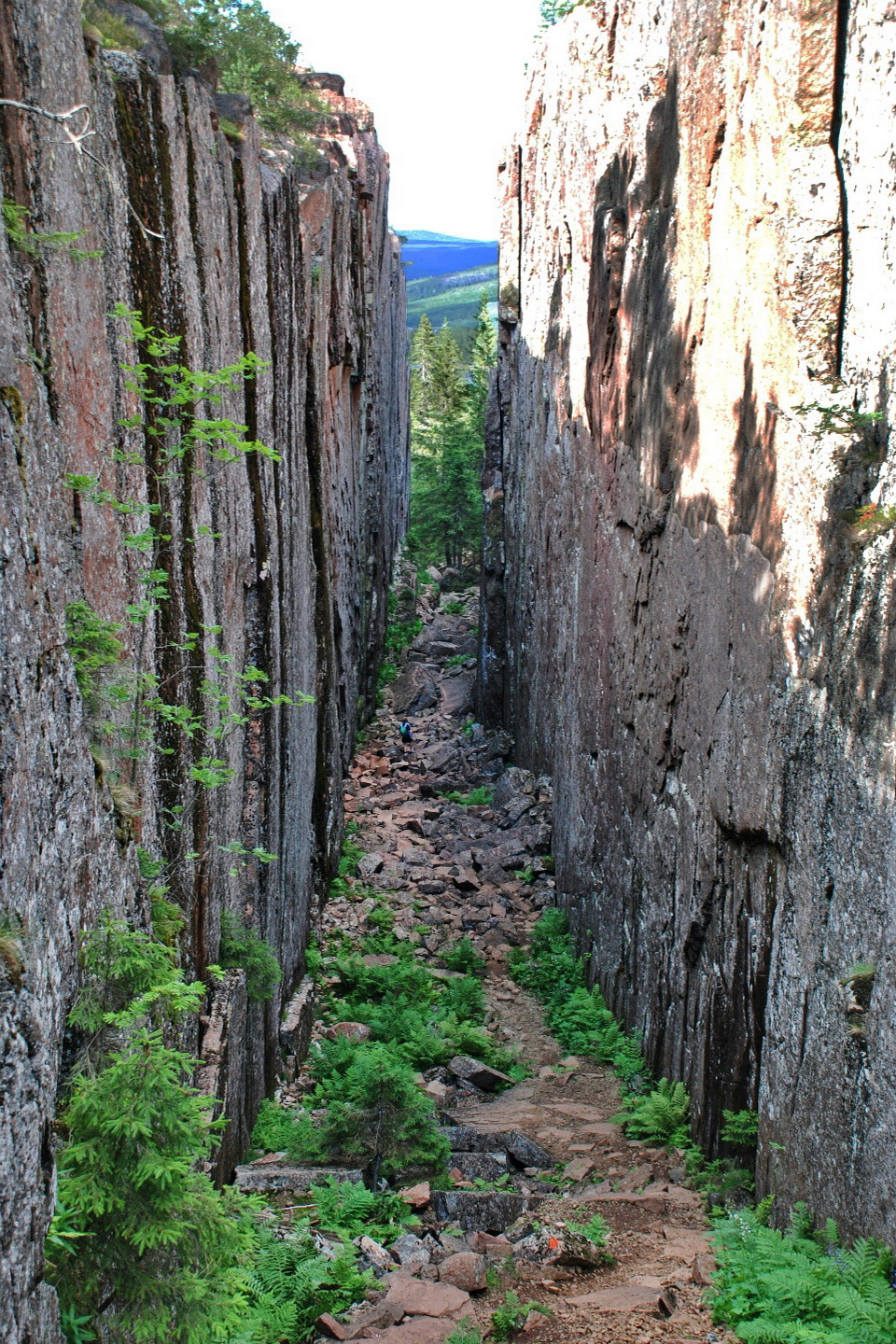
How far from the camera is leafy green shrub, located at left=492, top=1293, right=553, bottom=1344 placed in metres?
6.14

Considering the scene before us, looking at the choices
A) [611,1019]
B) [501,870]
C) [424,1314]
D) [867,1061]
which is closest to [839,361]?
[867,1061]

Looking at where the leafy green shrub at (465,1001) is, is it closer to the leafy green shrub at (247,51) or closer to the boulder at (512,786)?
the boulder at (512,786)

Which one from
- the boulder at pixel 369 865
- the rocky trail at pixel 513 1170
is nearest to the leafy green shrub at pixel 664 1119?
the rocky trail at pixel 513 1170

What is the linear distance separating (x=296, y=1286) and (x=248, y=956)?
8.68 feet

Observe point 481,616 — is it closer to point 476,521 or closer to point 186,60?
point 476,521

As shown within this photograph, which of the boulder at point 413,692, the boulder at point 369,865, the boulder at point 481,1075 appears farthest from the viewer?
the boulder at point 413,692

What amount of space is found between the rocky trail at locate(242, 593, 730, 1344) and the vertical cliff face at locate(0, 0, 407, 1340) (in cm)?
194

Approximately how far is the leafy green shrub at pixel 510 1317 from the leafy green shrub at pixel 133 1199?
2.56m

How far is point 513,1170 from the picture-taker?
29.3ft

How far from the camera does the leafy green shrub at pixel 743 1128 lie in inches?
309

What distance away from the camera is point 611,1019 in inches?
485

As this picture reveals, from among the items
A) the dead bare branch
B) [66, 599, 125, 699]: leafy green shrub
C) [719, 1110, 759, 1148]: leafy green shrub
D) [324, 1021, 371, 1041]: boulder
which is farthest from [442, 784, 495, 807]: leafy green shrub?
[66, 599, 125, 699]: leafy green shrub

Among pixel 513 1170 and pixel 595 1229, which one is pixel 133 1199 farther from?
pixel 513 1170

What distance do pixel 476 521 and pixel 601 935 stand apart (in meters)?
30.4
